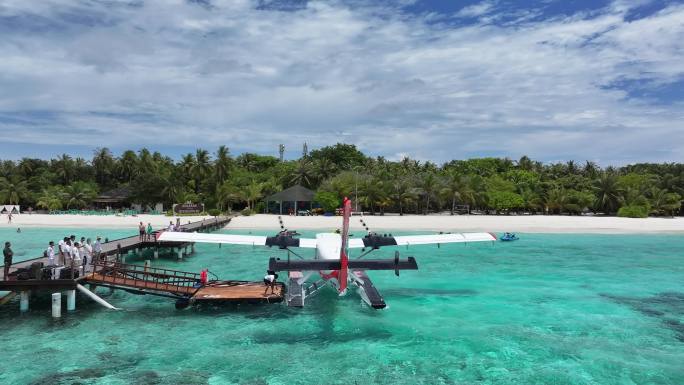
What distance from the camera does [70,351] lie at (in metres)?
14.1

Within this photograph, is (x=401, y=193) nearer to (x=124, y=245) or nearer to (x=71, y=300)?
(x=124, y=245)

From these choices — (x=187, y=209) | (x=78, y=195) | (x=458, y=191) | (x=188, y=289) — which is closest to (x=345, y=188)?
(x=458, y=191)

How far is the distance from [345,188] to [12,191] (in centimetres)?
5346

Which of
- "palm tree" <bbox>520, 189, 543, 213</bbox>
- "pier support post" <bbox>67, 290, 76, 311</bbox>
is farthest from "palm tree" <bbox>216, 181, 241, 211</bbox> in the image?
"pier support post" <bbox>67, 290, 76, 311</bbox>

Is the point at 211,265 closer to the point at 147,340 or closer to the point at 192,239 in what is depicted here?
the point at 192,239

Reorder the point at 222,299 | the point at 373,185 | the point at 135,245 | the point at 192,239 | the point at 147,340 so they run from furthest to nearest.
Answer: the point at 373,185
the point at 135,245
the point at 192,239
the point at 222,299
the point at 147,340

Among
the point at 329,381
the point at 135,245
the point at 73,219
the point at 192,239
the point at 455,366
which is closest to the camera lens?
the point at 329,381

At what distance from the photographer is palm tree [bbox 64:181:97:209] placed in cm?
7425

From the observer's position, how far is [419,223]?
57469 mm

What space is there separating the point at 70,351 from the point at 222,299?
531cm

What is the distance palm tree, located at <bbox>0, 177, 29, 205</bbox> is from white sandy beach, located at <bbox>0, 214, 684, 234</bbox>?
11866mm

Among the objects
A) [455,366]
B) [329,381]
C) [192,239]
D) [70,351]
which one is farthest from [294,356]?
[192,239]

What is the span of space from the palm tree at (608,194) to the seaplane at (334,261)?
61649mm

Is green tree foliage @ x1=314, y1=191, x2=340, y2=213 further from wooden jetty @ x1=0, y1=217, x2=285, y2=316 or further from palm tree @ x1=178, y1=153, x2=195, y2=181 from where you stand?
wooden jetty @ x1=0, y1=217, x2=285, y2=316
